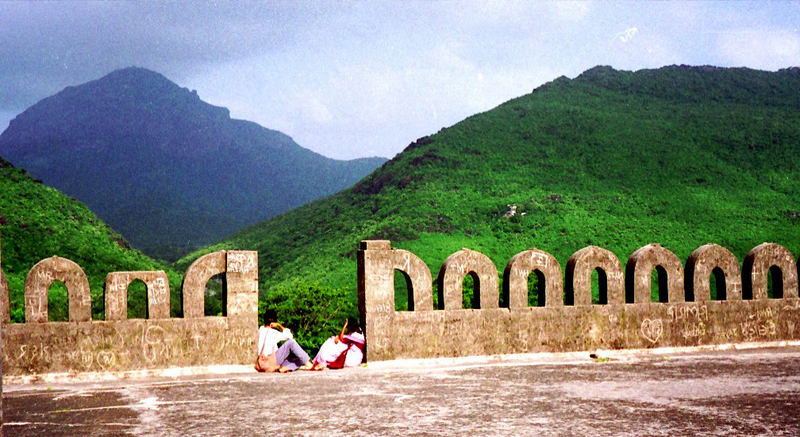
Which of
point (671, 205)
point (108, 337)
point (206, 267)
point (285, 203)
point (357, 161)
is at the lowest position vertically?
point (108, 337)

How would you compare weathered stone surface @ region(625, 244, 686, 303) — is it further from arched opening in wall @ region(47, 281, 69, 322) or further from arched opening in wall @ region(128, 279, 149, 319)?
arched opening in wall @ region(128, 279, 149, 319)

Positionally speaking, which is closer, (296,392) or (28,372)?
(296,392)

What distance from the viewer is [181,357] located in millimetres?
8672

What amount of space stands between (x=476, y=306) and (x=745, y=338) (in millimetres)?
4043

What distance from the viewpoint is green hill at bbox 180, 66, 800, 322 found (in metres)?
63.5

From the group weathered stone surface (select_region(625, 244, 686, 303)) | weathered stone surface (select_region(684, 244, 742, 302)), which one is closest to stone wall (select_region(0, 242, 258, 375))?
weathered stone surface (select_region(625, 244, 686, 303))

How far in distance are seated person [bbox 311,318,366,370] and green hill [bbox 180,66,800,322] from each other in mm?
44802

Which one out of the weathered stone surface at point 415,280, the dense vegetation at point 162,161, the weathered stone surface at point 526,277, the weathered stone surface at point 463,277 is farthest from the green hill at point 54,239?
the dense vegetation at point 162,161

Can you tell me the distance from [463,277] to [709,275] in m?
3.72

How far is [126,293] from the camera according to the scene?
28.3ft

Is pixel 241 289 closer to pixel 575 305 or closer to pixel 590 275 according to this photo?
pixel 575 305

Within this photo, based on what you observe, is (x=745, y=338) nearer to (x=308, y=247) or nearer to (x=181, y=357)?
(x=181, y=357)

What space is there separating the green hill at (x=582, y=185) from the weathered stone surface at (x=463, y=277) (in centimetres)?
4462

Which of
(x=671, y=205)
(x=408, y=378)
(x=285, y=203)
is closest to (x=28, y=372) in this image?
(x=408, y=378)
